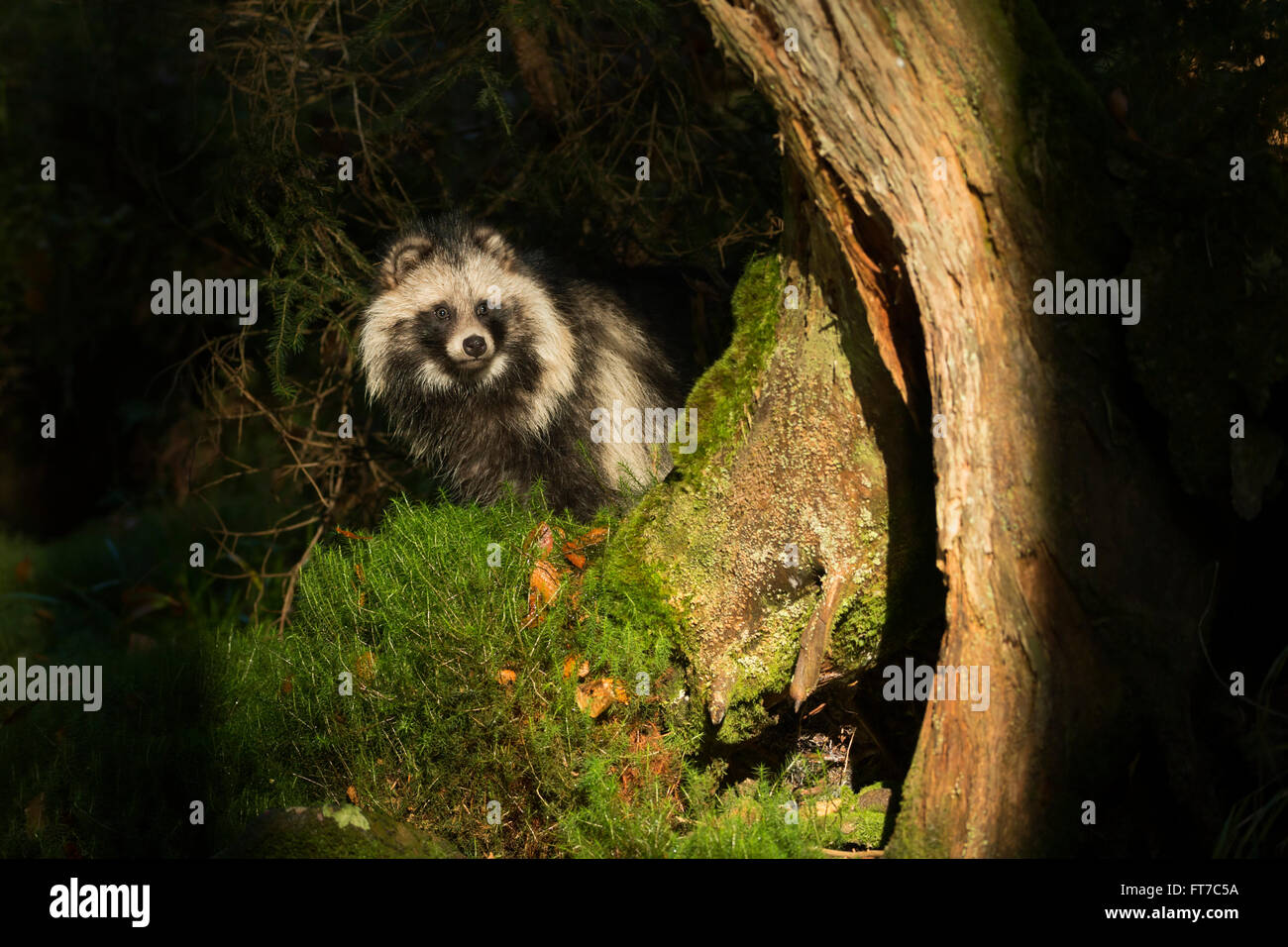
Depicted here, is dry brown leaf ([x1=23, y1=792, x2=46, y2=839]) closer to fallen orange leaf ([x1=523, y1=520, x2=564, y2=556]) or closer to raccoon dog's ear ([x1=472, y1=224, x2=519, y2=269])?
fallen orange leaf ([x1=523, y1=520, x2=564, y2=556])

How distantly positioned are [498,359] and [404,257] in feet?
2.10

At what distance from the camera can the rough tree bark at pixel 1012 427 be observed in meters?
2.79

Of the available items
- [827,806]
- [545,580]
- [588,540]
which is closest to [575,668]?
[545,580]

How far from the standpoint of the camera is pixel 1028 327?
9.29 feet

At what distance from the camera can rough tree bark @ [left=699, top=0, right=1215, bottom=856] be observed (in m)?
2.79

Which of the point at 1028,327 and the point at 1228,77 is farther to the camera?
the point at 1228,77

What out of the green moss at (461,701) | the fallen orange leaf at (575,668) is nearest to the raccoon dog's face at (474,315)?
the green moss at (461,701)

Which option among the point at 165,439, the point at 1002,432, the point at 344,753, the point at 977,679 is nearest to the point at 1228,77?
the point at 1002,432

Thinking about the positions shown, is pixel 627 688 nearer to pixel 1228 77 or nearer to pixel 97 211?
pixel 1228 77

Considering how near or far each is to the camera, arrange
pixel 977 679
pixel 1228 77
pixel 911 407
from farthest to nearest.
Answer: pixel 1228 77
pixel 911 407
pixel 977 679

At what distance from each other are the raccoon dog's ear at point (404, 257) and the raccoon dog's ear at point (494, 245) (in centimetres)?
22

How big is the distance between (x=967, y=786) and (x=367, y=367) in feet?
11.7

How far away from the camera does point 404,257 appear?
16.7ft

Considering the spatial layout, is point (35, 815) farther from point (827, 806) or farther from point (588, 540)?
point (827, 806)
